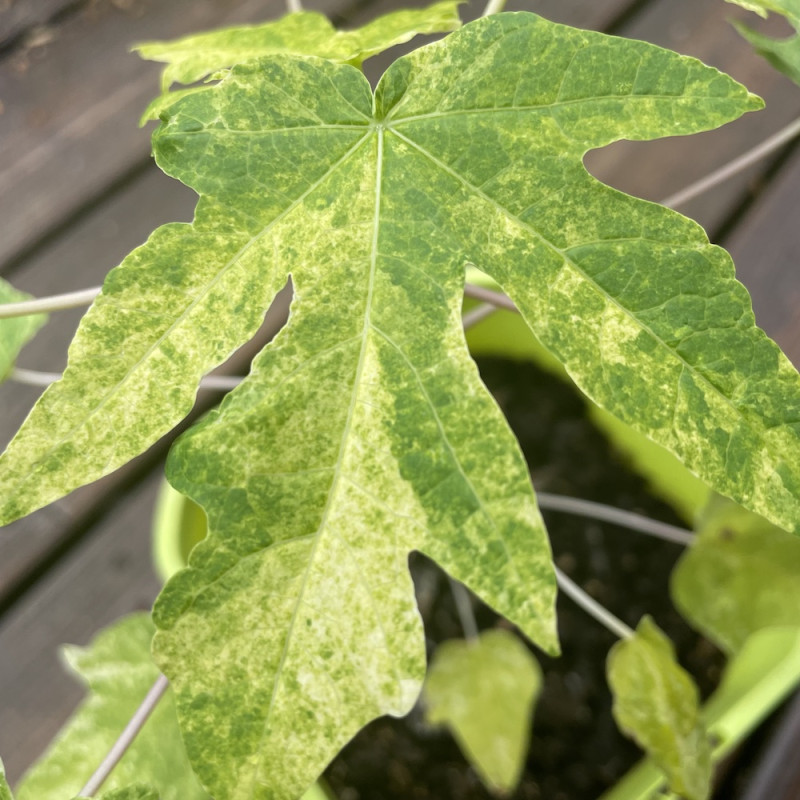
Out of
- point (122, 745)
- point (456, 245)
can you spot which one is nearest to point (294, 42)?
point (456, 245)

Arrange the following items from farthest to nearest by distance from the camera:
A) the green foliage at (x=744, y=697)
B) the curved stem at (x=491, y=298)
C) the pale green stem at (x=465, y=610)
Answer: the pale green stem at (x=465, y=610), the green foliage at (x=744, y=697), the curved stem at (x=491, y=298)

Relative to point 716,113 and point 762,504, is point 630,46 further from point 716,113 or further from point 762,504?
point 762,504

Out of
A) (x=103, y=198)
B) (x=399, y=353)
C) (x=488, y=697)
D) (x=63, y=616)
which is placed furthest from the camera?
(x=103, y=198)

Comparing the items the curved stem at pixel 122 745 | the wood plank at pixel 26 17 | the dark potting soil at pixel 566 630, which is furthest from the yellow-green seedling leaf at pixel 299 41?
the wood plank at pixel 26 17

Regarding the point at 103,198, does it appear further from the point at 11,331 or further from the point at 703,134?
the point at 703,134

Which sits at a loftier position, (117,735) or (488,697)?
(117,735)

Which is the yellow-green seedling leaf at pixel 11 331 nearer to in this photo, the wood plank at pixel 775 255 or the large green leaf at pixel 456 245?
the large green leaf at pixel 456 245

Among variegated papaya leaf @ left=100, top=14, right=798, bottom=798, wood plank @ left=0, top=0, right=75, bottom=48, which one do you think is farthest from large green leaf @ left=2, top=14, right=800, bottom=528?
wood plank @ left=0, top=0, right=75, bottom=48

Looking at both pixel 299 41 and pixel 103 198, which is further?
pixel 103 198
